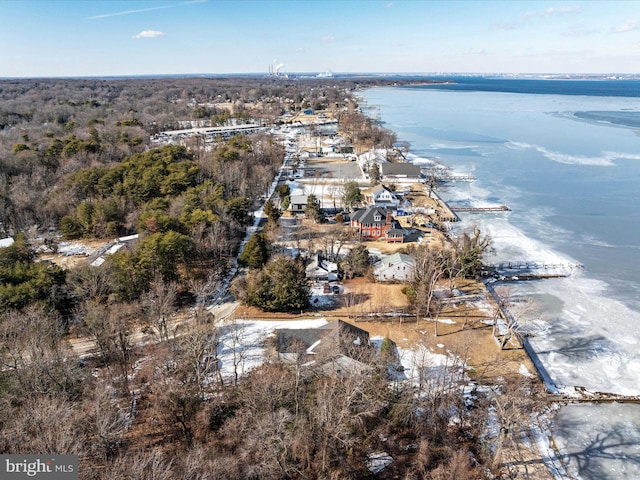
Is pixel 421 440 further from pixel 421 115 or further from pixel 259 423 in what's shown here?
pixel 421 115

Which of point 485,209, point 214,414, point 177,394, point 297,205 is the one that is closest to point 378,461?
point 214,414

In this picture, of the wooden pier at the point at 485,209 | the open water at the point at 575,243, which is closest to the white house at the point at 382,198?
the wooden pier at the point at 485,209

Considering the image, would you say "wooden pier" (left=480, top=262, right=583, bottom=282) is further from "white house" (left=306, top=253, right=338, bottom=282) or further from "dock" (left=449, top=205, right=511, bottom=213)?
"dock" (left=449, top=205, right=511, bottom=213)

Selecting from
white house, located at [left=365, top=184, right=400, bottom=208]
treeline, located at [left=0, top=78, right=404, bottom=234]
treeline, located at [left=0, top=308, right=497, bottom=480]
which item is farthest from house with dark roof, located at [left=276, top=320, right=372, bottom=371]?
treeline, located at [left=0, top=78, right=404, bottom=234]

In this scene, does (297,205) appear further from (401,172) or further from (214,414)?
(214,414)

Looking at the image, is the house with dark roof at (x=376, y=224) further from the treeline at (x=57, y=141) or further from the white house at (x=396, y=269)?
the treeline at (x=57, y=141)

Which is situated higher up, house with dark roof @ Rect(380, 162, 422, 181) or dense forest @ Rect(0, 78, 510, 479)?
house with dark roof @ Rect(380, 162, 422, 181)
